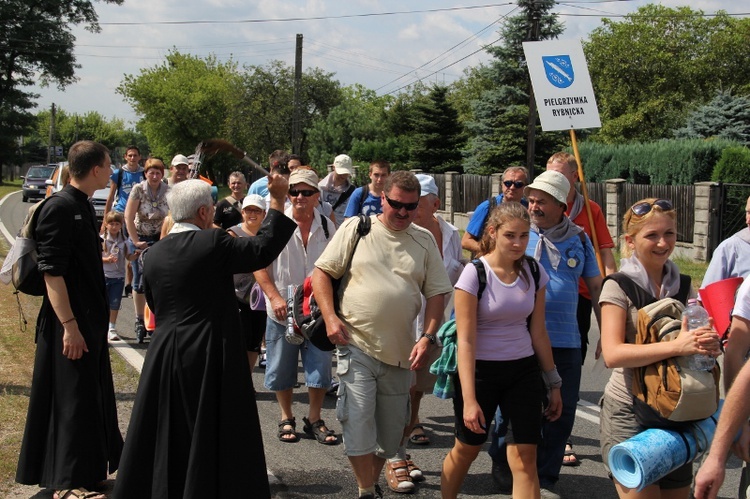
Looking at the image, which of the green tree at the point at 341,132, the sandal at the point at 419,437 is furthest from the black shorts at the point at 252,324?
the green tree at the point at 341,132

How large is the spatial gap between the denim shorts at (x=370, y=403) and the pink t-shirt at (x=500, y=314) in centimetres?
59

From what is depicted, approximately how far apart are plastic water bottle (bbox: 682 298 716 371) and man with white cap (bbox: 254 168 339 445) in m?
3.02

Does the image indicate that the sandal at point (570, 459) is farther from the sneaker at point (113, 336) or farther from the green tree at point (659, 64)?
the green tree at point (659, 64)

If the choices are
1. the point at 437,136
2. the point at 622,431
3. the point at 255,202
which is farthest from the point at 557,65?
the point at 437,136

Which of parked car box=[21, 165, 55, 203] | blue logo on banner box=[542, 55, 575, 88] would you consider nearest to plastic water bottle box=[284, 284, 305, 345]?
blue logo on banner box=[542, 55, 575, 88]

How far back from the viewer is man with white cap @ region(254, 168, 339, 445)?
581 cm

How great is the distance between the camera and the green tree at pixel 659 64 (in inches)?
2196

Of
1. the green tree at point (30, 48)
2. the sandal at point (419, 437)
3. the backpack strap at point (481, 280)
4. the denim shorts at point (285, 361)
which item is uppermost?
the green tree at point (30, 48)

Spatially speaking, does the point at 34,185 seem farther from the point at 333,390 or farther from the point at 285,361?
the point at 285,361

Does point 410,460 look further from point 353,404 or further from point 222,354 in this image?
point 222,354

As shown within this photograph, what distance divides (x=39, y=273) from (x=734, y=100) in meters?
35.0

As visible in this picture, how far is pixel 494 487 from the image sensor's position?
16.7 ft

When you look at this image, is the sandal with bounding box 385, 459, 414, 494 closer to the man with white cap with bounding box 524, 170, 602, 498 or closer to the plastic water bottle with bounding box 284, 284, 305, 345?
the man with white cap with bounding box 524, 170, 602, 498

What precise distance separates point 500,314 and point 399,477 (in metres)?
1.40
